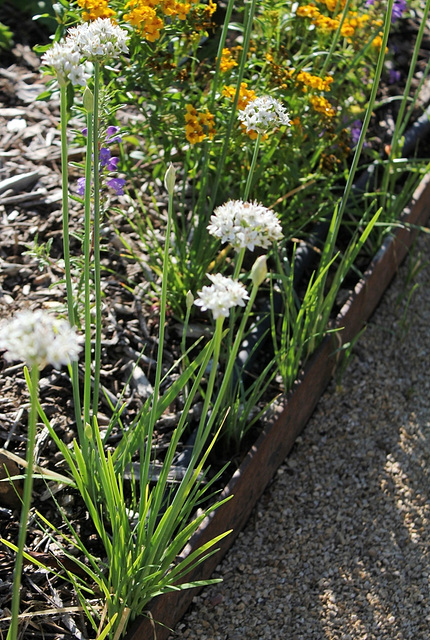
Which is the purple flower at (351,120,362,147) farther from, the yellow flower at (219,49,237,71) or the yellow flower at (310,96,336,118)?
the yellow flower at (219,49,237,71)

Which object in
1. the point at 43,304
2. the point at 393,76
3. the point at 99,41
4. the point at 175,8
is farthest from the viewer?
the point at 393,76

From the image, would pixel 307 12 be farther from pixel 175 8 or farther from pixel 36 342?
pixel 36 342

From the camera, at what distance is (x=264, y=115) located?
144 cm

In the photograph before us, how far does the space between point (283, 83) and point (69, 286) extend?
1.11 m

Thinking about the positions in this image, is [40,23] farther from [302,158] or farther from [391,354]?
[391,354]

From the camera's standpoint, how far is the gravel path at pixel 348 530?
1888 millimetres

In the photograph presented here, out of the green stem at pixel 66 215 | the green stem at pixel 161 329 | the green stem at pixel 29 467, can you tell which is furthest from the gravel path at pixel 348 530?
the green stem at pixel 29 467

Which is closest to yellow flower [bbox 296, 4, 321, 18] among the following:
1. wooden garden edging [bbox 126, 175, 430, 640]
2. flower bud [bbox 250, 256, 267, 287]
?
wooden garden edging [bbox 126, 175, 430, 640]

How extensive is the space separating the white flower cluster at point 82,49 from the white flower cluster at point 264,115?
29 centimetres

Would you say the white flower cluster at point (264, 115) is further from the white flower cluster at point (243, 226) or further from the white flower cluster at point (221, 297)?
the white flower cluster at point (221, 297)

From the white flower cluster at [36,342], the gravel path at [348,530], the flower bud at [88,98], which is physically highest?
the flower bud at [88,98]

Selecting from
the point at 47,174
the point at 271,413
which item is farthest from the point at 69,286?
the point at 47,174

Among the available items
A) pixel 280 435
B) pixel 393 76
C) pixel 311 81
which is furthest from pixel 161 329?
pixel 393 76

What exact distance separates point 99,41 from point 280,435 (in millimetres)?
1256
